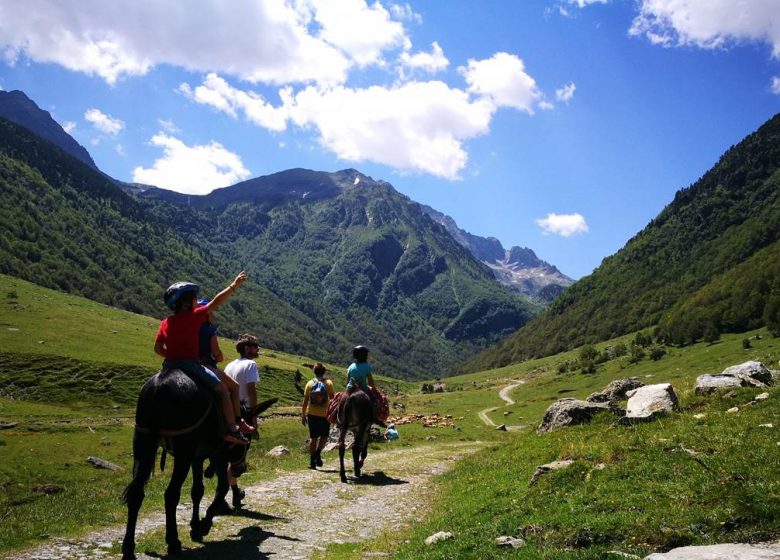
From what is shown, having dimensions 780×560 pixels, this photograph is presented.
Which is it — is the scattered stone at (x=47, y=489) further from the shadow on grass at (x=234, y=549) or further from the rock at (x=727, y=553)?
the rock at (x=727, y=553)

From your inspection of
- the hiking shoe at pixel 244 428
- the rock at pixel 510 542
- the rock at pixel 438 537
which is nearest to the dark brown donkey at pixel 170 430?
the hiking shoe at pixel 244 428

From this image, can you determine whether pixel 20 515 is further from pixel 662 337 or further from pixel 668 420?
pixel 662 337

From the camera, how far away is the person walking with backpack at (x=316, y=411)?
2075 centimetres

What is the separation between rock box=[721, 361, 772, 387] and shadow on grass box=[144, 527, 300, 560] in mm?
19796

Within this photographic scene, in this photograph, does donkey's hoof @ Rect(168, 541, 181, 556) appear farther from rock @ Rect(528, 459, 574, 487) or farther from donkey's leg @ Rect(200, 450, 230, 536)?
rock @ Rect(528, 459, 574, 487)

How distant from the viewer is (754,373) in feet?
73.8

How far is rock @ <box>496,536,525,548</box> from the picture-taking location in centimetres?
910

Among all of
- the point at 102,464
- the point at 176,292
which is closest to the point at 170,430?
the point at 176,292

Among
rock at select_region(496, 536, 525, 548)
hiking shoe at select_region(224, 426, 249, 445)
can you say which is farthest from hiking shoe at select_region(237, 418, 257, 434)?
rock at select_region(496, 536, 525, 548)

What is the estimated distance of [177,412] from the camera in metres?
9.37

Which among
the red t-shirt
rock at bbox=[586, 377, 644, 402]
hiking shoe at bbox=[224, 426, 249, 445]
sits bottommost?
rock at bbox=[586, 377, 644, 402]

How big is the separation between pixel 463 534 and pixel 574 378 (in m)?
130

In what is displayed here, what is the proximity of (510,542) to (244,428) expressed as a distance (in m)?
6.33

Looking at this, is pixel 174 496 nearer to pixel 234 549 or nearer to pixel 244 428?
pixel 234 549
